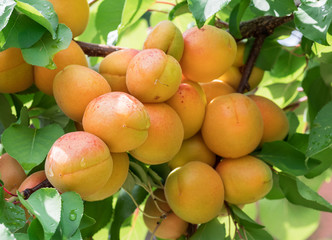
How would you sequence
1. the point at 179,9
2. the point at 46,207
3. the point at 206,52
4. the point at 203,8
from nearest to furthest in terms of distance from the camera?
the point at 46,207 < the point at 203,8 < the point at 206,52 < the point at 179,9

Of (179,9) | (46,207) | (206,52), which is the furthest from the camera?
(179,9)

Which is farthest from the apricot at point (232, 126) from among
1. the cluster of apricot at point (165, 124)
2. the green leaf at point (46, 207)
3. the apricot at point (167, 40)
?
the green leaf at point (46, 207)

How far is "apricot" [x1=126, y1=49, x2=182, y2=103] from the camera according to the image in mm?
596

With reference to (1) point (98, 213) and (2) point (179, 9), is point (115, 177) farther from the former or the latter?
(2) point (179, 9)

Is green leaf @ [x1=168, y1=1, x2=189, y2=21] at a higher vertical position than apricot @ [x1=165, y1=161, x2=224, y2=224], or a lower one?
higher

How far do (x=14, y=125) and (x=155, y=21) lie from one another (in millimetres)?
515

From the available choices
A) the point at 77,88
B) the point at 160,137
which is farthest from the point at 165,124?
the point at 77,88

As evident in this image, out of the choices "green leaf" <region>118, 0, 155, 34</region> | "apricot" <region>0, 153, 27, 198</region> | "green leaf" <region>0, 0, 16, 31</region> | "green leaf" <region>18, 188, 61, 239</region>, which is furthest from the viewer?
"green leaf" <region>118, 0, 155, 34</region>

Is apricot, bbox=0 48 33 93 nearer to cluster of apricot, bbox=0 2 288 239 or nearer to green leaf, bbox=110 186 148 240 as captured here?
cluster of apricot, bbox=0 2 288 239

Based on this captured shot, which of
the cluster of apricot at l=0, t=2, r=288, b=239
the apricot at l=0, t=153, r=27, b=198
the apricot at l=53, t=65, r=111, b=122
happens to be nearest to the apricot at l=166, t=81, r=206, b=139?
the cluster of apricot at l=0, t=2, r=288, b=239

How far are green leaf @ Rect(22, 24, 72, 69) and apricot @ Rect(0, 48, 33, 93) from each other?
0.06 meters

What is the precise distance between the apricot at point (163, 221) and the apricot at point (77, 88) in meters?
0.23

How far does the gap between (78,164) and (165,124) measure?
15 cm

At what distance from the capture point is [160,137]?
60 centimetres
